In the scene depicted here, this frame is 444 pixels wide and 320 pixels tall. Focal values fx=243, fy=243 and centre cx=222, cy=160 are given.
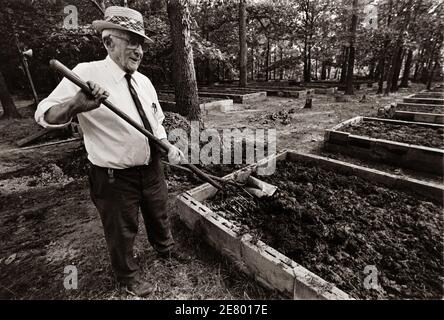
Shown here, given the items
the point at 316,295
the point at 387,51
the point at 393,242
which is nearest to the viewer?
the point at 316,295

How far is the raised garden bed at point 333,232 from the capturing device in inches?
90.2

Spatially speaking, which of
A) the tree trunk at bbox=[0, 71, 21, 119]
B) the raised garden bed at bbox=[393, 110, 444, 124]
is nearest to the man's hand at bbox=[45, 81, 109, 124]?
the raised garden bed at bbox=[393, 110, 444, 124]

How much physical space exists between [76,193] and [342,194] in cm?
452

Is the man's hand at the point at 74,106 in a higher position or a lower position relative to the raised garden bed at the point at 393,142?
higher

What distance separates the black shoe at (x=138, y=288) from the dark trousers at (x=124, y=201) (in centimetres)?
7

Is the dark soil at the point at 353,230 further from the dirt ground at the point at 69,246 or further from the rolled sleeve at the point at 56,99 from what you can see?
the rolled sleeve at the point at 56,99

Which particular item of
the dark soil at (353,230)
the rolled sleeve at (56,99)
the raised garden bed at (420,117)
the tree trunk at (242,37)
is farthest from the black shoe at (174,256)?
the tree trunk at (242,37)

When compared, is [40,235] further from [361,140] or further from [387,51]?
[387,51]

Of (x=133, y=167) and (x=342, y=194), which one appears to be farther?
(x=342, y=194)

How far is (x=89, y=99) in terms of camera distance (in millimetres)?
1748

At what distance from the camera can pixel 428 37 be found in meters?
16.3

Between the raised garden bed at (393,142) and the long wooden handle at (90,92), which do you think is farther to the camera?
the raised garden bed at (393,142)

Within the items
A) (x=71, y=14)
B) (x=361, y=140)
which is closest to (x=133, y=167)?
(x=361, y=140)

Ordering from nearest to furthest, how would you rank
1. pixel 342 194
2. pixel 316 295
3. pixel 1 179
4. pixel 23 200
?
pixel 316 295 < pixel 342 194 < pixel 23 200 < pixel 1 179
